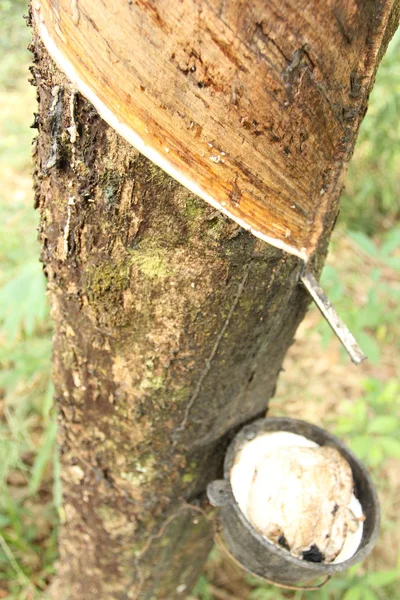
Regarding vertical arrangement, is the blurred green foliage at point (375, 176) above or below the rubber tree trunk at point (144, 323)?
above

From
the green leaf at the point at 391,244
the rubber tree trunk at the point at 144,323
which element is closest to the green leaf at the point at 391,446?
the rubber tree trunk at the point at 144,323

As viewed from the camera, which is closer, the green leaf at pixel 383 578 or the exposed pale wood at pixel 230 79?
the exposed pale wood at pixel 230 79

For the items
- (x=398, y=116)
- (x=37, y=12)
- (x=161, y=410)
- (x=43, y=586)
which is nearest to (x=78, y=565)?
(x=43, y=586)

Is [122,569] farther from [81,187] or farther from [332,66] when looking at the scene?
[332,66]

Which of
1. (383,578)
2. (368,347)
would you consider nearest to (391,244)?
(368,347)

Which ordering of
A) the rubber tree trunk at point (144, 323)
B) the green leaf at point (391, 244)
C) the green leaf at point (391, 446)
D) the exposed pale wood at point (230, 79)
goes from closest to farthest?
the exposed pale wood at point (230, 79) < the rubber tree trunk at point (144, 323) < the green leaf at point (391, 446) < the green leaf at point (391, 244)

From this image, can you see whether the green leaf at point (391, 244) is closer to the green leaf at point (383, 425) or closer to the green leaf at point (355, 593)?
the green leaf at point (383, 425)
